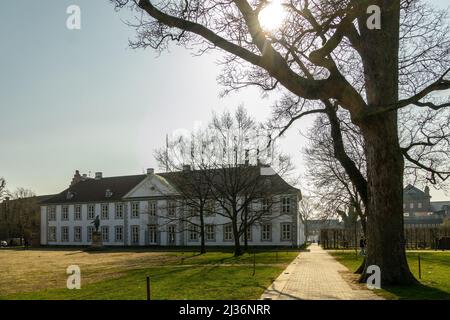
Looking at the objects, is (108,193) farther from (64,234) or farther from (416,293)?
(416,293)

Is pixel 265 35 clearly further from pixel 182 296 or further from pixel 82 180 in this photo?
pixel 82 180

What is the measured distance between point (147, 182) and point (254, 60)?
5227 centimetres

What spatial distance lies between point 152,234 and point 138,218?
309cm

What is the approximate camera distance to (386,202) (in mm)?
14688

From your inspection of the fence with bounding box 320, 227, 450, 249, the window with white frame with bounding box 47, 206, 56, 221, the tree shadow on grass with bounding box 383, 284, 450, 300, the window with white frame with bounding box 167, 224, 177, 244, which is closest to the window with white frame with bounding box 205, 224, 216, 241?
the window with white frame with bounding box 167, 224, 177, 244

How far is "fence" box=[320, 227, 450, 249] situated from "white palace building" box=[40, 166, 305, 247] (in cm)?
372

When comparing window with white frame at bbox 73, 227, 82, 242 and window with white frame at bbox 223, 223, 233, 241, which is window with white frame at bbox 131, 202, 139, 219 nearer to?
window with white frame at bbox 73, 227, 82, 242

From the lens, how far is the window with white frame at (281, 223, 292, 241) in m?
56.0

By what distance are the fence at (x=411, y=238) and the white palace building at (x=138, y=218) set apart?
12.2 ft

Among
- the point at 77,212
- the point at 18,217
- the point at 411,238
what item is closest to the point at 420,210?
the point at 411,238

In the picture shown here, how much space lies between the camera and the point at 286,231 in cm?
5622

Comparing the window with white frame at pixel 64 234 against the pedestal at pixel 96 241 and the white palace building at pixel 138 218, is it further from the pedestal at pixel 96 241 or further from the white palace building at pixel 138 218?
the pedestal at pixel 96 241

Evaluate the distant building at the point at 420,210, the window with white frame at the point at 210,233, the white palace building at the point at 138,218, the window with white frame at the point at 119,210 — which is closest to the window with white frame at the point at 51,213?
the white palace building at the point at 138,218

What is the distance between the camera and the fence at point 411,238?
166 feet
